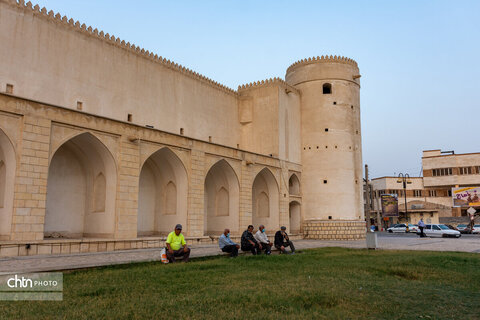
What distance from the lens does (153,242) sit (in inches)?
579

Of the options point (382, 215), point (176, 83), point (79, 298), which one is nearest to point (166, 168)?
point (176, 83)

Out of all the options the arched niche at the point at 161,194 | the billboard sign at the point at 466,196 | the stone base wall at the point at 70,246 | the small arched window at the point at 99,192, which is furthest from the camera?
the billboard sign at the point at 466,196

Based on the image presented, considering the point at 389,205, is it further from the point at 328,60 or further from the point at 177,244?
the point at 177,244

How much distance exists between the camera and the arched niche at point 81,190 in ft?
46.5

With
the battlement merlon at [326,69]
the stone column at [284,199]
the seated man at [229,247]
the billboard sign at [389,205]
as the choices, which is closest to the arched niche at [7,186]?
the seated man at [229,247]

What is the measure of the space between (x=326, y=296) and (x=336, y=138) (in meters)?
19.2

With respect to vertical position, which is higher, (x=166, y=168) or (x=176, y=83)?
(x=176, y=83)

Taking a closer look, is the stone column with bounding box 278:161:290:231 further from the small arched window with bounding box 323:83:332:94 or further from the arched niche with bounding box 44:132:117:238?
the arched niche with bounding box 44:132:117:238

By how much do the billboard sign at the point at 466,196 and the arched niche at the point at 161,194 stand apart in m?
41.3

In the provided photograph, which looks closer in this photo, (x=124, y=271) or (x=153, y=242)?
(x=124, y=271)

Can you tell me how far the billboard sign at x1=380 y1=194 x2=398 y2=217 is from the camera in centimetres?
4816

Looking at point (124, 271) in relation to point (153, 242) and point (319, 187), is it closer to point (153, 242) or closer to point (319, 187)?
point (153, 242)

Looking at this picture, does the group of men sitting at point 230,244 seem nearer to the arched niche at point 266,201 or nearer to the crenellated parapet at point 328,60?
the arched niche at point 266,201

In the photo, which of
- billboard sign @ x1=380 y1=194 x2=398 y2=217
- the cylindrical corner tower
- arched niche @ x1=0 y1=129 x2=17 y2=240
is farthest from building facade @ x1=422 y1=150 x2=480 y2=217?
arched niche @ x1=0 y1=129 x2=17 y2=240
